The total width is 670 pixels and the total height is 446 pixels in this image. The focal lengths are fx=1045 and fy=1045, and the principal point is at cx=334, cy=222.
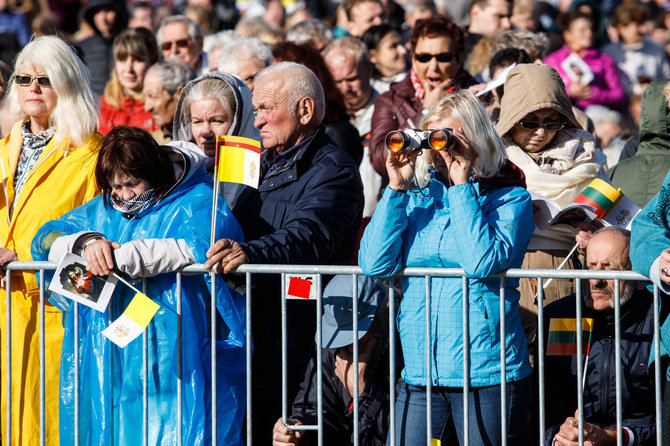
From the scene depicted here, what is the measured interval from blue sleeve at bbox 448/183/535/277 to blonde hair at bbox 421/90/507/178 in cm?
12

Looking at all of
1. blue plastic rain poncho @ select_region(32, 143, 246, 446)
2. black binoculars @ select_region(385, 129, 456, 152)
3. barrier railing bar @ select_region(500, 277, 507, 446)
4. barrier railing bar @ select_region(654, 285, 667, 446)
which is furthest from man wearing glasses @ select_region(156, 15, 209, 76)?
barrier railing bar @ select_region(654, 285, 667, 446)

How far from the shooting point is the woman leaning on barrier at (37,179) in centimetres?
500

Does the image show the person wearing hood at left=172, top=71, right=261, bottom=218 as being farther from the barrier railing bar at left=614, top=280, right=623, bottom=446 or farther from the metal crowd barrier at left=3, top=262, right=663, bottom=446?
the barrier railing bar at left=614, top=280, right=623, bottom=446

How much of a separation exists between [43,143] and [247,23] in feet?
13.4

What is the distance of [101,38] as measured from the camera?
9859mm

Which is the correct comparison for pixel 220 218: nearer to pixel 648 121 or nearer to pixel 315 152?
pixel 315 152

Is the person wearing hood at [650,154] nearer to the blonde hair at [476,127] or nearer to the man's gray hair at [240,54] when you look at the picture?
the blonde hair at [476,127]

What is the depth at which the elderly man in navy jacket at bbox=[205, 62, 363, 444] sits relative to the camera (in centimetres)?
479

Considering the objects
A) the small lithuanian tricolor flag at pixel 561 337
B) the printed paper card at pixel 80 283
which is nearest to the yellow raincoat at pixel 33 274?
the printed paper card at pixel 80 283

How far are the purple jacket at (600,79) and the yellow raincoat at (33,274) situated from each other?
5.16 meters

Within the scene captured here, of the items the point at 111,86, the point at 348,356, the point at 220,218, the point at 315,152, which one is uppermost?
the point at 111,86

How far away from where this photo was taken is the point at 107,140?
188 inches

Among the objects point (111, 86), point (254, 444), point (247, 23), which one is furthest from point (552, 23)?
point (254, 444)

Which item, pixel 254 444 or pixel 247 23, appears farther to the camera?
pixel 247 23
